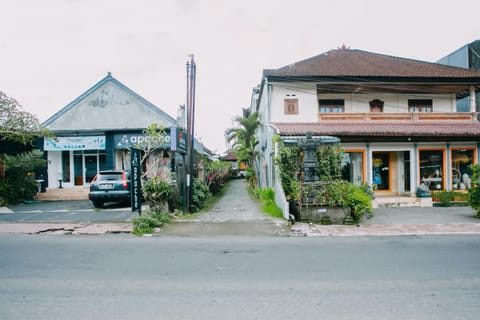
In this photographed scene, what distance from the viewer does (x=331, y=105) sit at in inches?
652

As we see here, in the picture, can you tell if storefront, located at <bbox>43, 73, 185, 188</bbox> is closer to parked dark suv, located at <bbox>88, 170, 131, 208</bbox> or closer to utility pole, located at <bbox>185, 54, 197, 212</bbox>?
parked dark suv, located at <bbox>88, 170, 131, 208</bbox>

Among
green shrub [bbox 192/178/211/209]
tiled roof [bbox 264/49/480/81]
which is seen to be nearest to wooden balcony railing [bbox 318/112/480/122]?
tiled roof [bbox 264/49/480/81]

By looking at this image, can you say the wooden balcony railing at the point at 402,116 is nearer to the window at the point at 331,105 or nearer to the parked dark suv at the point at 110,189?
the window at the point at 331,105

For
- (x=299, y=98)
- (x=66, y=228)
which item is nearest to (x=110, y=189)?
(x=66, y=228)

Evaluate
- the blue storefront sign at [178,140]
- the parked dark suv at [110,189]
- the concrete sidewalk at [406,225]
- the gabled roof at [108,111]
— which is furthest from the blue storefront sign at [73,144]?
the concrete sidewalk at [406,225]

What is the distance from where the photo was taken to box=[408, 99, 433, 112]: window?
16.5m

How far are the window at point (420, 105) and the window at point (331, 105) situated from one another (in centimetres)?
366

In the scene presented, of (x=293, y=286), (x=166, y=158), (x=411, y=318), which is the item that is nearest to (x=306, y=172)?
(x=293, y=286)

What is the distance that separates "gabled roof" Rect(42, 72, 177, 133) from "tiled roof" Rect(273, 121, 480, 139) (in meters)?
8.30

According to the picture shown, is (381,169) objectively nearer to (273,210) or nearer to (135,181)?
(273,210)

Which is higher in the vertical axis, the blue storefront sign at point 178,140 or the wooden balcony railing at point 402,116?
the wooden balcony railing at point 402,116

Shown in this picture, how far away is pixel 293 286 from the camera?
441 cm

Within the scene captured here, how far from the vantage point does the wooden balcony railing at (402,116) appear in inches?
603

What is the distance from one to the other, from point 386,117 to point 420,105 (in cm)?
284
